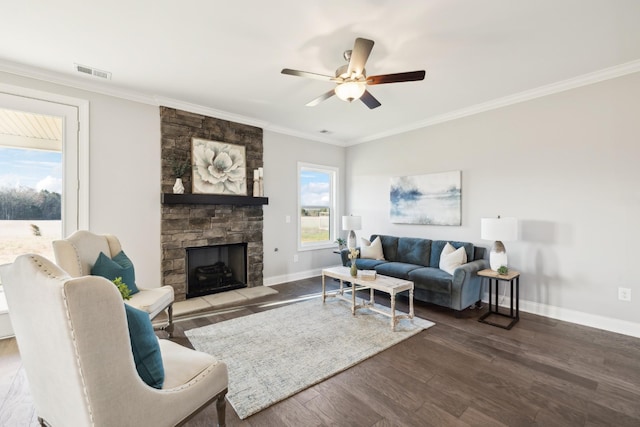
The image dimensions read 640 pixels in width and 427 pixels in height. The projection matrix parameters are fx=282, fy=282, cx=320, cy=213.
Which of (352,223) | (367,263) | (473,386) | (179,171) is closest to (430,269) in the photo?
(367,263)

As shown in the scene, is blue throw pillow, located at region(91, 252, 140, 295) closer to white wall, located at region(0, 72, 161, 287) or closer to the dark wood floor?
the dark wood floor

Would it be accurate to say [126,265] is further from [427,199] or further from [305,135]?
[427,199]

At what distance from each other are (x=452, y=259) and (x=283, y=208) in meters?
2.88

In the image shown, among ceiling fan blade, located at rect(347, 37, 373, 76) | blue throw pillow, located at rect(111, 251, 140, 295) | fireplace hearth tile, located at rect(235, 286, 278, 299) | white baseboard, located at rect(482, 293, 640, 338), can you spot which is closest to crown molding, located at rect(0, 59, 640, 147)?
blue throw pillow, located at rect(111, 251, 140, 295)

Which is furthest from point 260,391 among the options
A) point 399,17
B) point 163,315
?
point 399,17

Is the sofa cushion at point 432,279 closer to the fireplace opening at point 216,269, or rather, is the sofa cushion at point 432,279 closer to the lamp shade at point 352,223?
the lamp shade at point 352,223

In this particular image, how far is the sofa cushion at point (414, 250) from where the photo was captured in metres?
4.38

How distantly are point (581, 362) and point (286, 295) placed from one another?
10.9 feet

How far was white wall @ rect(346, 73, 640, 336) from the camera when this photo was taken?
297cm

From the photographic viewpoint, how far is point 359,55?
2.28 m

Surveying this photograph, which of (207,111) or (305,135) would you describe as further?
(305,135)

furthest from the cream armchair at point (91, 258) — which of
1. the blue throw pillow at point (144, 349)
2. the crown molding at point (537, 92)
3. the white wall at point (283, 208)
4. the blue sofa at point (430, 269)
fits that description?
Result: the crown molding at point (537, 92)

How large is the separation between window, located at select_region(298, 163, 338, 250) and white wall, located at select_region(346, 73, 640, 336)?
7.68 feet

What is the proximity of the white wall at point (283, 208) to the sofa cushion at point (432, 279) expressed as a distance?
2.22 metres
